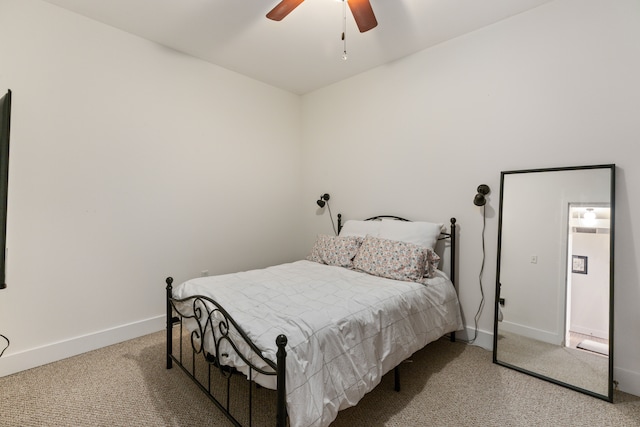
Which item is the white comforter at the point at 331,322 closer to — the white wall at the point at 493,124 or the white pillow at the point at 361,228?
the white pillow at the point at 361,228

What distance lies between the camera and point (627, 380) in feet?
6.69

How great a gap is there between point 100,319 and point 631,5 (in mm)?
4649

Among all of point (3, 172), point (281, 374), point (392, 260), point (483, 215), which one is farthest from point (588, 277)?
point (3, 172)

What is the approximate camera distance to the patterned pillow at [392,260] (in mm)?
2449

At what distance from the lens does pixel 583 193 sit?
7.11 feet

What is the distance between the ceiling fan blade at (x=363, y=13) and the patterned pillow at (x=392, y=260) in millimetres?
1691

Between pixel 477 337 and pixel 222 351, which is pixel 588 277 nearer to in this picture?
pixel 477 337

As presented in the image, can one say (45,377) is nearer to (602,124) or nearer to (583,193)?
(583,193)

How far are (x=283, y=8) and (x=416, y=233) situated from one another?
6.70 ft

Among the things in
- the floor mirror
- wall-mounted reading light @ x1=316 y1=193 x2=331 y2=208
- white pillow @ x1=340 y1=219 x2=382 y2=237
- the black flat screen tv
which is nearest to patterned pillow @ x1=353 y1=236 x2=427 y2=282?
white pillow @ x1=340 y1=219 x2=382 y2=237

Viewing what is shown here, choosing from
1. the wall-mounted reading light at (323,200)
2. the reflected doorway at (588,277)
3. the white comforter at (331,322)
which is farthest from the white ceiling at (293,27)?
the white comforter at (331,322)

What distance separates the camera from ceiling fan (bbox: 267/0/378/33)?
73.8 inches

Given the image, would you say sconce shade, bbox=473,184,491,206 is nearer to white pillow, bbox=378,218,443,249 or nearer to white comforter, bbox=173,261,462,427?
white pillow, bbox=378,218,443,249

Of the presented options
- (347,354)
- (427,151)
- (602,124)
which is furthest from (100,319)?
(602,124)
